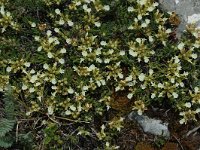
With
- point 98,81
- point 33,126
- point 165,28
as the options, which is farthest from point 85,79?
point 165,28

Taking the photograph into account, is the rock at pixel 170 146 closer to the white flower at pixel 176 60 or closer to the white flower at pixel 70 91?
the white flower at pixel 176 60

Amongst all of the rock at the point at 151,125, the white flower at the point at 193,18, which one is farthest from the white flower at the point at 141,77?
the white flower at the point at 193,18

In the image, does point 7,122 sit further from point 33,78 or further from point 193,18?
point 193,18

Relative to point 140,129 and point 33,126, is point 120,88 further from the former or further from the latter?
point 33,126

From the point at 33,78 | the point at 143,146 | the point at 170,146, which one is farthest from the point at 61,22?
the point at 170,146

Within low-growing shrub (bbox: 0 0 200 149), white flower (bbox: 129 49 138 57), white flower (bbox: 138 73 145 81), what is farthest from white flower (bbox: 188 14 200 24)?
white flower (bbox: 138 73 145 81)

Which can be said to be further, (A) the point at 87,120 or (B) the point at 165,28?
(B) the point at 165,28

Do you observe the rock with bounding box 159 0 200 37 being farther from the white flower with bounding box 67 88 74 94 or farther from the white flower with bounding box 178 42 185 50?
the white flower with bounding box 67 88 74 94
